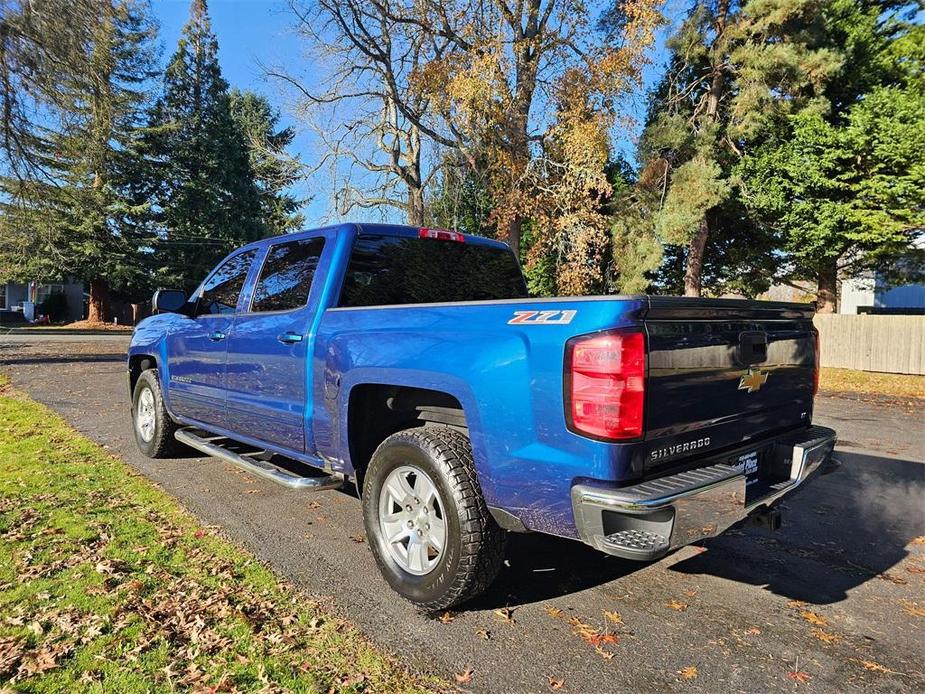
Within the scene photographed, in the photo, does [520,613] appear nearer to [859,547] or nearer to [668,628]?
[668,628]

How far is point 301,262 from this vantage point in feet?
14.6

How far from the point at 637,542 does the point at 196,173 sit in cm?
4171

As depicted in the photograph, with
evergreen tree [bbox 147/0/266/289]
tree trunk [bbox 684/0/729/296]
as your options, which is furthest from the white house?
tree trunk [bbox 684/0/729/296]

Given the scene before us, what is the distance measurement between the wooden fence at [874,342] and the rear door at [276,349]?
1818 cm

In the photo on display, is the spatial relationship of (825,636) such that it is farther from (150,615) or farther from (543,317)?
(150,615)

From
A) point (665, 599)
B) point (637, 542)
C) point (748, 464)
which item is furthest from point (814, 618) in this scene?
point (637, 542)

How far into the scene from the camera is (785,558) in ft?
13.4

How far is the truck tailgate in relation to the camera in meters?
2.72

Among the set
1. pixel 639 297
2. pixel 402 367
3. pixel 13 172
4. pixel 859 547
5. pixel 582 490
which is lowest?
pixel 859 547

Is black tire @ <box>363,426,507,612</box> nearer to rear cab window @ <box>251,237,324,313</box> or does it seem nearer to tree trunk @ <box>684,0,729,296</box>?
rear cab window @ <box>251,237,324,313</box>

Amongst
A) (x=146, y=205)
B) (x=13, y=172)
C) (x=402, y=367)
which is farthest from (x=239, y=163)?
(x=402, y=367)

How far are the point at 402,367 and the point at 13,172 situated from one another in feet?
58.6

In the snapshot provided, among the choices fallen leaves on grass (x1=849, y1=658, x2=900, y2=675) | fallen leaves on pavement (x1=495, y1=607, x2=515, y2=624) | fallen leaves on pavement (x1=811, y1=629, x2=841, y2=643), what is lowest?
fallen leaves on grass (x1=849, y1=658, x2=900, y2=675)

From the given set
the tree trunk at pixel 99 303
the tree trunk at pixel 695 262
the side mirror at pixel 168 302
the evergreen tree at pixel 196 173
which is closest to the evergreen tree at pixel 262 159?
the evergreen tree at pixel 196 173
